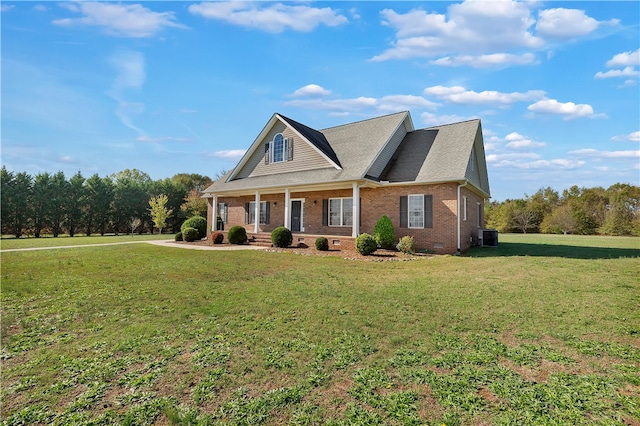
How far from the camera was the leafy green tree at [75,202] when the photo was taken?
3180 cm

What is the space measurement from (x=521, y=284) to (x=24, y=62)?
14.5m

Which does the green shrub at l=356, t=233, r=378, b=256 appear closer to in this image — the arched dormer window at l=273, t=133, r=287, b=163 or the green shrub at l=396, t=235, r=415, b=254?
the green shrub at l=396, t=235, r=415, b=254

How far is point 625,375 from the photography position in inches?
129

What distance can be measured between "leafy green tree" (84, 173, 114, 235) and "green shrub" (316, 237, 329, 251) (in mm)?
→ 30565

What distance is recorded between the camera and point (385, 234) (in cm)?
1408

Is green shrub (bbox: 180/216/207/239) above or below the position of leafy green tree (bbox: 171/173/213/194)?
below

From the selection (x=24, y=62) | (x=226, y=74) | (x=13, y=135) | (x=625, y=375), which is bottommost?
(x=625, y=375)

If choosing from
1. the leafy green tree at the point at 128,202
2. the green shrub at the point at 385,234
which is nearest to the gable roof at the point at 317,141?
the green shrub at the point at 385,234

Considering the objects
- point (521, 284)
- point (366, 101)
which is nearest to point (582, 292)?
point (521, 284)

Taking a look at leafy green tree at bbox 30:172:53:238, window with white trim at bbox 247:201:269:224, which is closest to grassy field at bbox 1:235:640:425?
window with white trim at bbox 247:201:269:224

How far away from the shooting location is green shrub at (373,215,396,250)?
46.2 ft

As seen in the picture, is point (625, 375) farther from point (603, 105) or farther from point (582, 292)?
point (603, 105)

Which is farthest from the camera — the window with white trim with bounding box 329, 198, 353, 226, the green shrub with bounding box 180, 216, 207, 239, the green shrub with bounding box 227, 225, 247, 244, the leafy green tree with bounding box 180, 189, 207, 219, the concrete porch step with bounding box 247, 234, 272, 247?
the leafy green tree with bounding box 180, 189, 207, 219

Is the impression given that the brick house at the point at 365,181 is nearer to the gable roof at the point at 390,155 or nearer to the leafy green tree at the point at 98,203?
the gable roof at the point at 390,155
